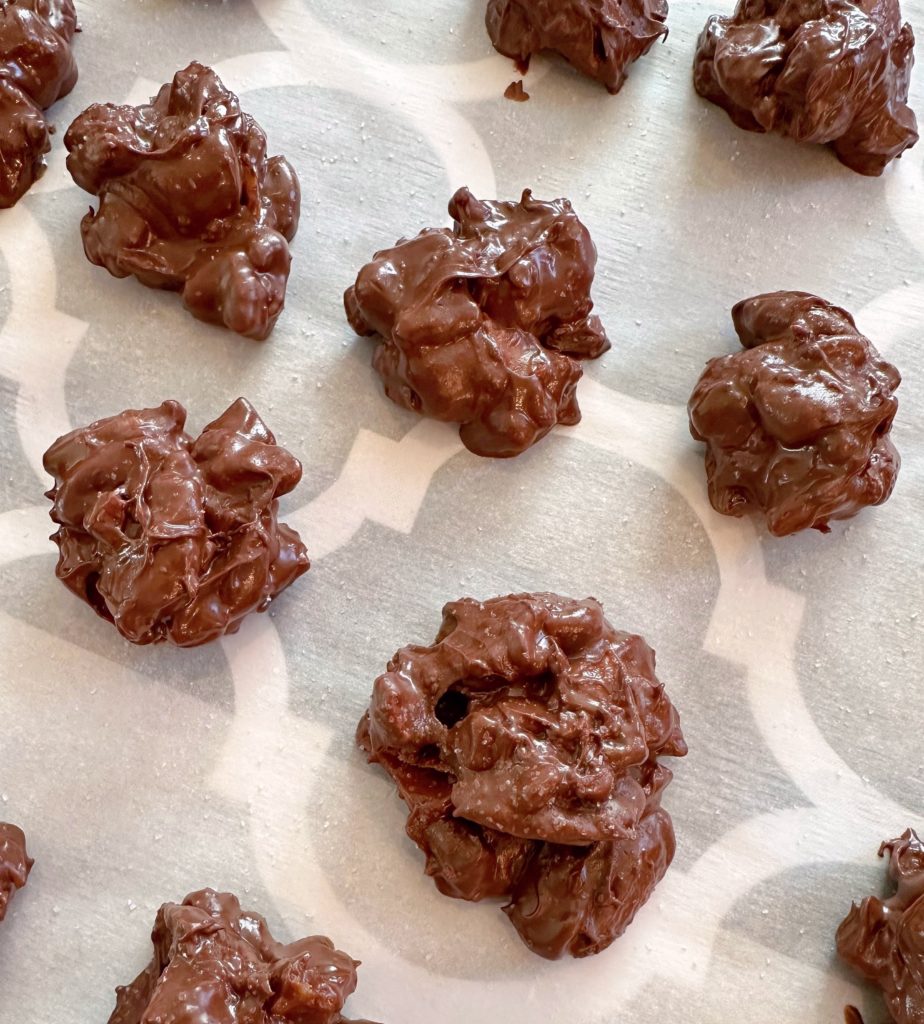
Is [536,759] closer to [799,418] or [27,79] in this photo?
[799,418]

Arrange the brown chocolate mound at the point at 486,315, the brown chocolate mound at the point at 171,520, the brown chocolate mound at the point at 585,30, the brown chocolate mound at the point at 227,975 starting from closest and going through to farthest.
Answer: the brown chocolate mound at the point at 227,975 < the brown chocolate mound at the point at 171,520 < the brown chocolate mound at the point at 486,315 < the brown chocolate mound at the point at 585,30

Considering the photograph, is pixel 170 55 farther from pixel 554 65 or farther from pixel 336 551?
pixel 336 551

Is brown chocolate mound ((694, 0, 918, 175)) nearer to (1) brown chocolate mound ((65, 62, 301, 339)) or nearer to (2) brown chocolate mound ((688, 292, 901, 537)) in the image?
(2) brown chocolate mound ((688, 292, 901, 537))

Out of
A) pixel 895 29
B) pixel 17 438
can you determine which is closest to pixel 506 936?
pixel 17 438

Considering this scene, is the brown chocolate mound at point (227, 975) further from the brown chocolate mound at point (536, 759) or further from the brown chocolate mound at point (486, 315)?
the brown chocolate mound at point (486, 315)

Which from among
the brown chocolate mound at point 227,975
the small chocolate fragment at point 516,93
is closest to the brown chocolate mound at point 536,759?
the brown chocolate mound at point 227,975

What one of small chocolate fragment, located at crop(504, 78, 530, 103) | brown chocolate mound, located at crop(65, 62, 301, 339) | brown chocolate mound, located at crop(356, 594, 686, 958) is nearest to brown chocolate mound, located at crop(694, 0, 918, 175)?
small chocolate fragment, located at crop(504, 78, 530, 103)
